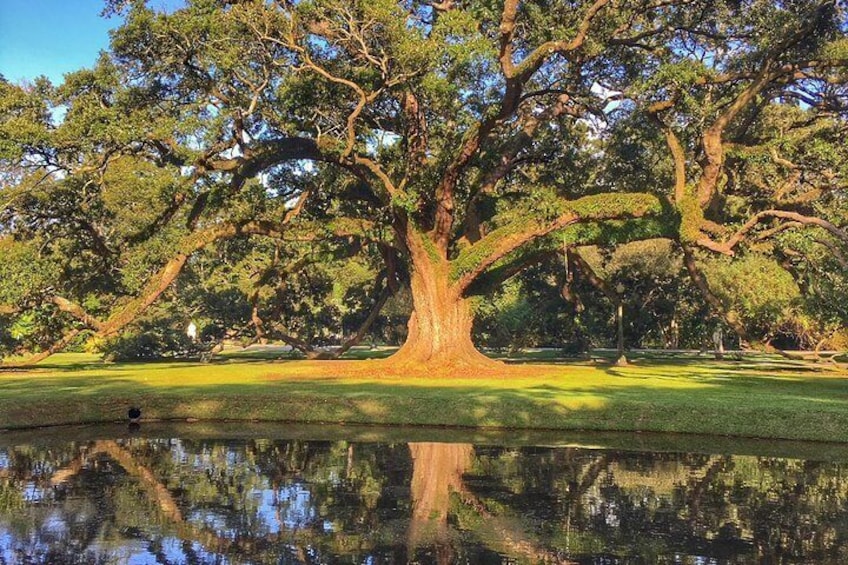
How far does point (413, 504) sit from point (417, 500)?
Answer: 23 centimetres

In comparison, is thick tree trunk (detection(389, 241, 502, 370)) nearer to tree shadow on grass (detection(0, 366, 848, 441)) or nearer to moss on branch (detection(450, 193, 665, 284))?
moss on branch (detection(450, 193, 665, 284))

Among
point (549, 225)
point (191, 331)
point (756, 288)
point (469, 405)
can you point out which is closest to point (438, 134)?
point (549, 225)

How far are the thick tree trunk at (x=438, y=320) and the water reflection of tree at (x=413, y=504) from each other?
13278mm

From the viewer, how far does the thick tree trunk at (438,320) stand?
89.0 feet

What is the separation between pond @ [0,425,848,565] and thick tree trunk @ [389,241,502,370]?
12.1m

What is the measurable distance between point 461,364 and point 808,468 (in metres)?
15.2

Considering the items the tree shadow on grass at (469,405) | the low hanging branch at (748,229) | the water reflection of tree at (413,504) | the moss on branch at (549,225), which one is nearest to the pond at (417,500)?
the water reflection of tree at (413,504)

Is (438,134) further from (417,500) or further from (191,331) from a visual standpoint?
(191,331)

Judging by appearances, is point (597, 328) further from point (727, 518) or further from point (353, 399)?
point (727, 518)

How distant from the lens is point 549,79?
27.1m

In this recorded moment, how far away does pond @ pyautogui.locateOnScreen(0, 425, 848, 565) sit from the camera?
7.68m

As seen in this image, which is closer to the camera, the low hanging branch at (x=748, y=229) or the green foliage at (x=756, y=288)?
the low hanging branch at (x=748, y=229)

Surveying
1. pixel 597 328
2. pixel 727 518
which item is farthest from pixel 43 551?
pixel 597 328

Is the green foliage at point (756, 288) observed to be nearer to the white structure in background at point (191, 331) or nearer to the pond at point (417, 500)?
the pond at point (417, 500)
